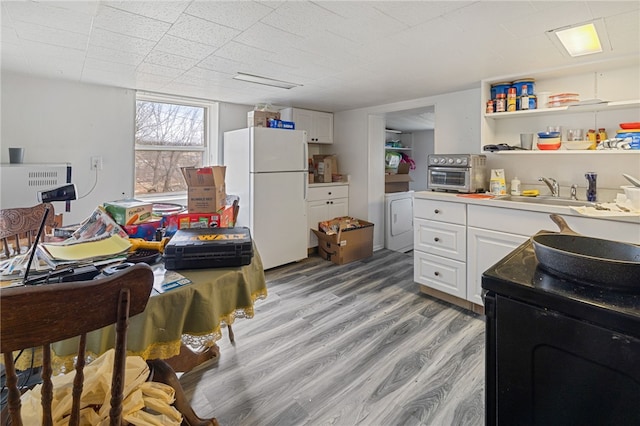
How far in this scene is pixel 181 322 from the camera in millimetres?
1102

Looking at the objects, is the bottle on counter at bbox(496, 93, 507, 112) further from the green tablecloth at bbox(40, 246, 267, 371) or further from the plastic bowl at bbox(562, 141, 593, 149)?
the green tablecloth at bbox(40, 246, 267, 371)

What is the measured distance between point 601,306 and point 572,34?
6.53 ft

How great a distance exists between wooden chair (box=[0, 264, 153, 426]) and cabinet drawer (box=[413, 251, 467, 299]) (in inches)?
100

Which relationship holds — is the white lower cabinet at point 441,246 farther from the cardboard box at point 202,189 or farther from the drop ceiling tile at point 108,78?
the drop ceiling tile at point 108,78

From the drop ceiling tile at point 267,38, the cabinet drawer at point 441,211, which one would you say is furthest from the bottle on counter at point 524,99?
the drop ceiling tile at point 267,38

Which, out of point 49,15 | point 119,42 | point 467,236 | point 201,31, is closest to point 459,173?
point 467,236

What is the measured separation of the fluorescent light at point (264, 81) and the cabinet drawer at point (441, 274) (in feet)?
6.76

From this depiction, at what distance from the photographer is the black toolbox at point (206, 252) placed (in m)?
1.29

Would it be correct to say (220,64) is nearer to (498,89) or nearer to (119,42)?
(119,42)

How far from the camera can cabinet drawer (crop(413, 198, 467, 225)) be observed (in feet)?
8.75

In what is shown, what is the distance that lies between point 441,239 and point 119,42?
2822 millimetres

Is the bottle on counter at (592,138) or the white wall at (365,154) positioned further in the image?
the white wall at (365,154)

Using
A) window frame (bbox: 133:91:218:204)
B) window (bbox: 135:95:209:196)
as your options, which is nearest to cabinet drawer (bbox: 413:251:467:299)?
window frame (bbox: 133:91:218:204)

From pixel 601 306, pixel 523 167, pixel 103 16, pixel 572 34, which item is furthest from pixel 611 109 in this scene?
pixel 103 16
